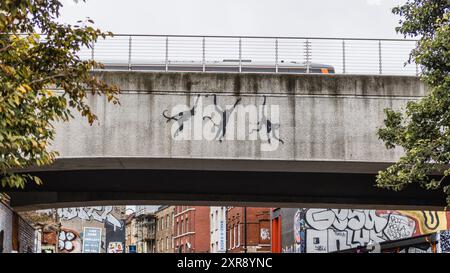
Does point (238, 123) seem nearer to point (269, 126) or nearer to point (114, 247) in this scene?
point (269, 126)

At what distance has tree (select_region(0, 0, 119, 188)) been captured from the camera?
Answer: 358 inches

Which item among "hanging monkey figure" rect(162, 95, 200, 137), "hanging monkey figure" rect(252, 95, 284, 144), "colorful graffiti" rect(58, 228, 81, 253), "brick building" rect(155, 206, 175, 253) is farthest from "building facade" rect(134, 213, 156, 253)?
"hanging monkey figure" rect(252, 95, 284, 144)

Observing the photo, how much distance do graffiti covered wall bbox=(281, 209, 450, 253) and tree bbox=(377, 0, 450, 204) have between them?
36731 mm

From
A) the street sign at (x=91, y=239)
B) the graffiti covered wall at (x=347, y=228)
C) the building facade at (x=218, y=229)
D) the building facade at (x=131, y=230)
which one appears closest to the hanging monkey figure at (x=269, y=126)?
the graffiti covered wall at (x=347, y=228)

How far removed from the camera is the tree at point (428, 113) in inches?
529

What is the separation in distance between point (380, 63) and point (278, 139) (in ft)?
13.2

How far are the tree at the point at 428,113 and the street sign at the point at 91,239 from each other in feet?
248

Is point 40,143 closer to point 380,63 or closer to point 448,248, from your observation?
point 380,63

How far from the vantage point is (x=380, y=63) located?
19.4m

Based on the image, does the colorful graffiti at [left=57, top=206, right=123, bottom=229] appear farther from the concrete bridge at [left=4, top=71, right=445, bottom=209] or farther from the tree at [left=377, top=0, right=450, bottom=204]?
the tree at [left=377, top=0, right=450, bottom=204]

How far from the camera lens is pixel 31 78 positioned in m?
10.5

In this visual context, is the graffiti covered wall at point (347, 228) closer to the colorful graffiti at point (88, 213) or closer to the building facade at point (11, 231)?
the building facade at point (11, 231)

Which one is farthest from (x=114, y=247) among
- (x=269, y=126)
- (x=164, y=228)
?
(x=269, y=126)
